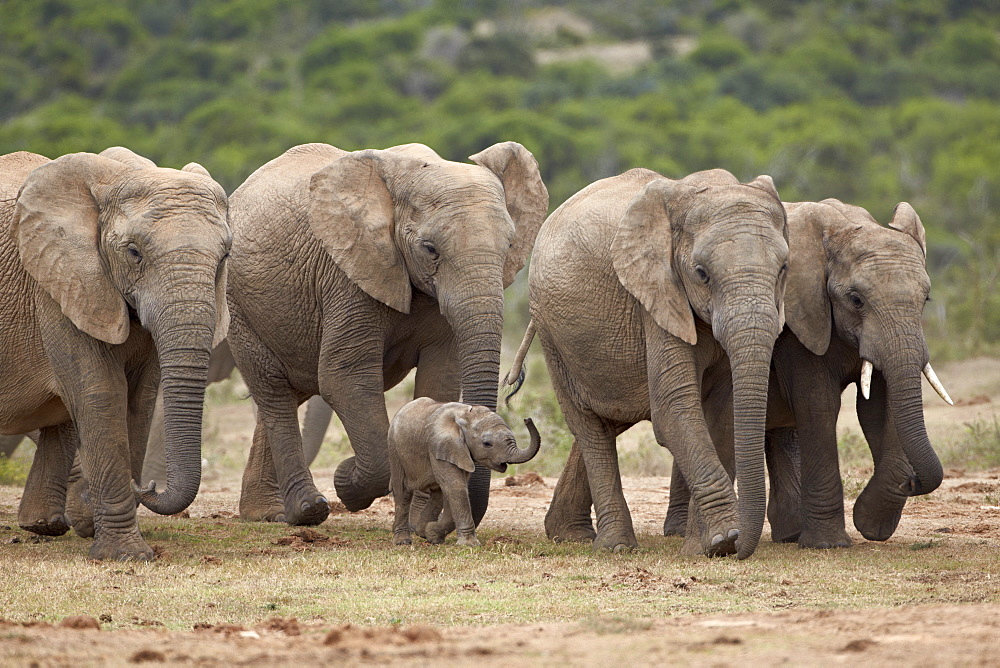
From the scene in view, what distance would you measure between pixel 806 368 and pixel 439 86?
2000 inches

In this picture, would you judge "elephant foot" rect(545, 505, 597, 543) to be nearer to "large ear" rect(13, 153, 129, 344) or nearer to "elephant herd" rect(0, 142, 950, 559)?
"elephant herd" rect(0, 142, 950, 559)

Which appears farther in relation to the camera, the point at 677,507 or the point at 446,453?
the point at 677,507

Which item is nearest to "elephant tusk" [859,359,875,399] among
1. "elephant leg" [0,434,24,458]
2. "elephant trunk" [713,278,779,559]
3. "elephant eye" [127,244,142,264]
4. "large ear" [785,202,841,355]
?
"large ear" [785,202,841,355]

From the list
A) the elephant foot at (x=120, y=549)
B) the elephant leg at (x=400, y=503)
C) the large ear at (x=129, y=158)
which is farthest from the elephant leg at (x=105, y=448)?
the elephant leg at (x=400, y=503)

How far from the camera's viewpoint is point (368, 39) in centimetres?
6275

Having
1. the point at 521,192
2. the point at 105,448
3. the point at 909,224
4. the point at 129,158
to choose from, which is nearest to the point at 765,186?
the point at 909,224

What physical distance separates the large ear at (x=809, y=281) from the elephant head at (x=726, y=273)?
0.55 m

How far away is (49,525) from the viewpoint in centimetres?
987

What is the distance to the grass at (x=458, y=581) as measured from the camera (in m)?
7.09

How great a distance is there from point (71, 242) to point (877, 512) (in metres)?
4.92

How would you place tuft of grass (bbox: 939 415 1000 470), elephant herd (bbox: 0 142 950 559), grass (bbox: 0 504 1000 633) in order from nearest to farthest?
grass (bbox: 0 504 1000 633) → elephant herd (bbox: 0 142 950 559) → tuft of grass (bbox: 939 415 1000 470)

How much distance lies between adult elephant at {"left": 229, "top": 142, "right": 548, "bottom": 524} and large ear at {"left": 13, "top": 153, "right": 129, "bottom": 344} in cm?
164

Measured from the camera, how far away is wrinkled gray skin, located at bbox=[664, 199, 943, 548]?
9.19 metres

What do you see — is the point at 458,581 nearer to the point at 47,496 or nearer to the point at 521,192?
the point at 47,496
